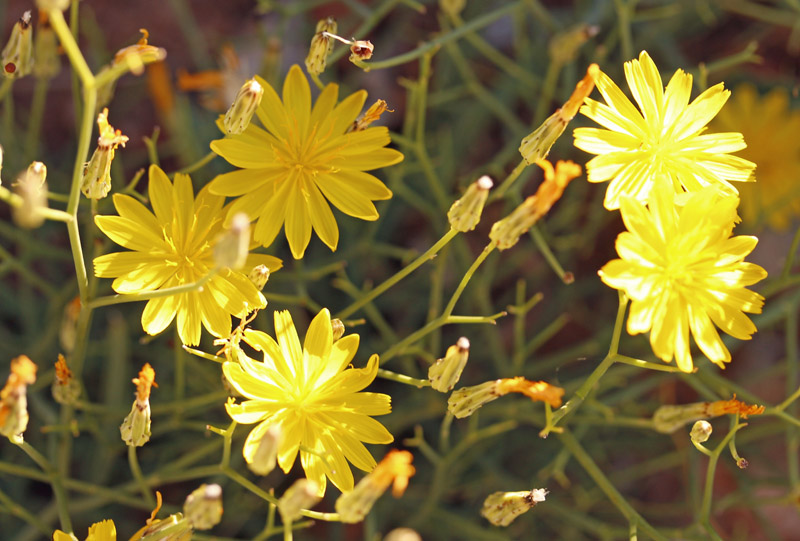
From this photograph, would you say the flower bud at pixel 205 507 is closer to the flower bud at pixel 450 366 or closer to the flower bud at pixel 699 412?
the flower bud at pixel 450 366

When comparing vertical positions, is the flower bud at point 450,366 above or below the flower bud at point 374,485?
above

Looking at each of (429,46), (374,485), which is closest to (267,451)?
(374,485)

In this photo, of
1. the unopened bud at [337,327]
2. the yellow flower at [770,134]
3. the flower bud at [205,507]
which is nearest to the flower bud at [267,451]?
the flower bud at [205,507]

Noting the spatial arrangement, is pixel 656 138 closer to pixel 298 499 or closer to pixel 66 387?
pixel 298 499

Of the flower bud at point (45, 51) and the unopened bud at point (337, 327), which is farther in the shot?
the flower bud at point (45, 51)

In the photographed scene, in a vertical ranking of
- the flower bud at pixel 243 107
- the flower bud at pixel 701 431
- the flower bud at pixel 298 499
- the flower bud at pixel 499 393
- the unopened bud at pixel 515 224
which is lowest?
the flower bud at pixel 701 431

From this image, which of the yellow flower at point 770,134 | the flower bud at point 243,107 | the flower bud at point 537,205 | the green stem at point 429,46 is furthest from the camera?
the yellow flower at point 770,134

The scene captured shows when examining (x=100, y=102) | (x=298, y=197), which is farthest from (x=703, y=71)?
(x=100, y=102)
